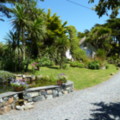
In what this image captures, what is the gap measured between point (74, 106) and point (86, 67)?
10755 millimetres

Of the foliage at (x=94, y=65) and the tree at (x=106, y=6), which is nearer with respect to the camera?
the tree at (x=106, y=6)

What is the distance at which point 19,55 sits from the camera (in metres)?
11.4

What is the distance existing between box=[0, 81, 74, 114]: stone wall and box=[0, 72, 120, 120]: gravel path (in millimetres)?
231

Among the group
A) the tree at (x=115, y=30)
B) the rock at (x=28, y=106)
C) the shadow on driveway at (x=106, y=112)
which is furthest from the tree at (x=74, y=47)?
the rock at (x=28, y=106)

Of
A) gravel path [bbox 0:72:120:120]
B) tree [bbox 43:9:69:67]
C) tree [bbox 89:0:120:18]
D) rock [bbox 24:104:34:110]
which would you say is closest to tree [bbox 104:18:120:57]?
tree [bbox 43:9:69:67]

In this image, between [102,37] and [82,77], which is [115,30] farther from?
[82,77]

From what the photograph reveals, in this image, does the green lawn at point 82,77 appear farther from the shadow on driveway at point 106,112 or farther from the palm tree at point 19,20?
the palm tree at point 19,20

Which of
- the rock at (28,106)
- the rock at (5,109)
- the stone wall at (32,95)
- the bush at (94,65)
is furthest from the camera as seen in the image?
the bush at (94,65)

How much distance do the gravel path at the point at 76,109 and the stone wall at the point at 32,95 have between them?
0.23m

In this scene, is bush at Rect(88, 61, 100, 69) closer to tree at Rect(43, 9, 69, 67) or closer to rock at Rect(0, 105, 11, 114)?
tree at Rect(43, 9, 69, 67)

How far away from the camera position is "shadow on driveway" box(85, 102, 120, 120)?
14.5 feet

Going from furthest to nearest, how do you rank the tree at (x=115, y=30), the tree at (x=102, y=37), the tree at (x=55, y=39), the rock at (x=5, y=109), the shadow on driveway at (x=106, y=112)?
the tree at (x=115, y=30) → the tree at (x=102, y=37) → the tree at (x=55, y=39) → the rock at (x=5, y=109) → the shadow on driveway at (x=106, y=112)

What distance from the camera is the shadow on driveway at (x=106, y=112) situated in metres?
4.41

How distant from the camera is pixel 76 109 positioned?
5.04 m
